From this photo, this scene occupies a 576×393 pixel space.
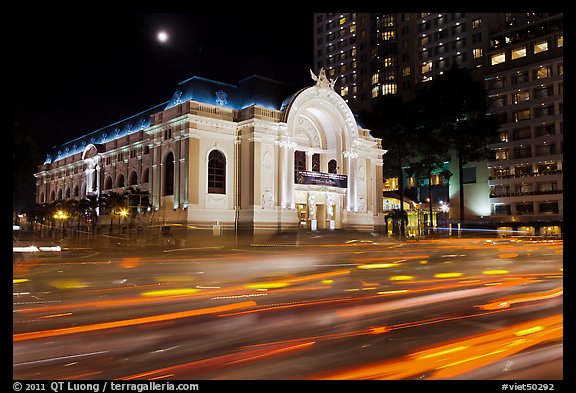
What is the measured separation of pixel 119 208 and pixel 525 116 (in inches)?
2037

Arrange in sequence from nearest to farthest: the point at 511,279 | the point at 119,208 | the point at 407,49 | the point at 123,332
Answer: the point at 123,332
the point at 511,279
the point at 119,208
the point at 407,49

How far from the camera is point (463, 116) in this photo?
67.1m

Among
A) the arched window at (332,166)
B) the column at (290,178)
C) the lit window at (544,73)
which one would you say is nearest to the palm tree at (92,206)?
the column at (290,178)

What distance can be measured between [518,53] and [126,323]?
73.0m

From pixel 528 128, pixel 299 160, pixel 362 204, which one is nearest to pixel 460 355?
pixel 299 160

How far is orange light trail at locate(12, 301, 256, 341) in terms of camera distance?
8094mm

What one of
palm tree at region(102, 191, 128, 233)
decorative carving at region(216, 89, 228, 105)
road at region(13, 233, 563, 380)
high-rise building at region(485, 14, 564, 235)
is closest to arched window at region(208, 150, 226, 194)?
decorative carving at region(216, 89, 228, 105)

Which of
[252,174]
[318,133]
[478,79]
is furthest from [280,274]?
[478,79]

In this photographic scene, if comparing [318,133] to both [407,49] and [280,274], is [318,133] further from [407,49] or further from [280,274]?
[407,49]

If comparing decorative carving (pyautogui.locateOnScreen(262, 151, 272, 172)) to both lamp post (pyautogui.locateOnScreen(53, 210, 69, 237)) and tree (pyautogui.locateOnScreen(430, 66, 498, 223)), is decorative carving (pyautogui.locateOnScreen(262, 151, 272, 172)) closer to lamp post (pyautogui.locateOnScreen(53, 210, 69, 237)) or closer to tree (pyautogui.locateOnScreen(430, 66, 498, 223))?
tree (pyautogui.locateOnScreen(430, 66, 498, 223))

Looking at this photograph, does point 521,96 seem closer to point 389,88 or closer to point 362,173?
point 362,173

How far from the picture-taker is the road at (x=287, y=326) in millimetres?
6324

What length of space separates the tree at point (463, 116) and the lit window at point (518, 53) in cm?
700

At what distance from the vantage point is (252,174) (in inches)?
1844
